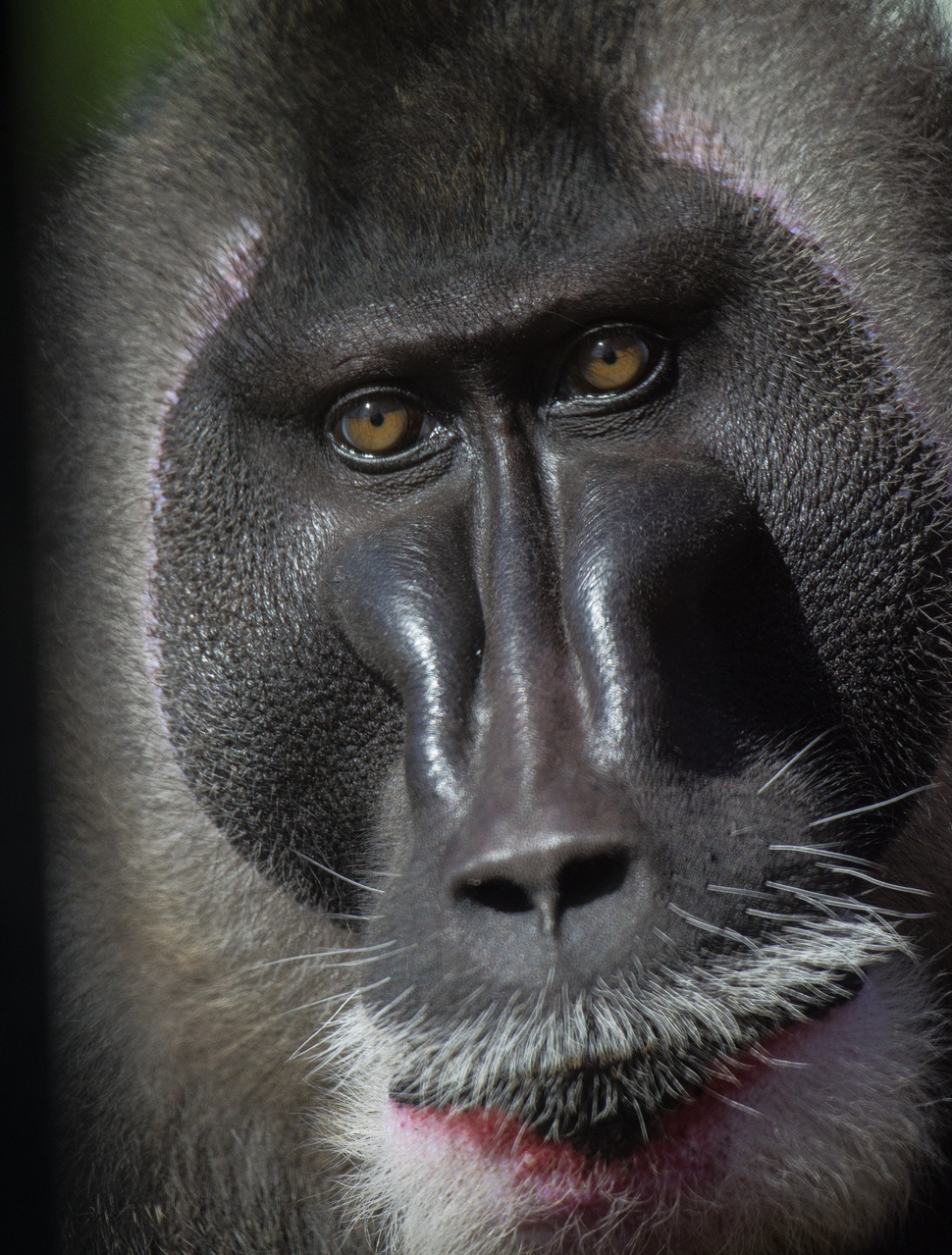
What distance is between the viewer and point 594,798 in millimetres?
1979

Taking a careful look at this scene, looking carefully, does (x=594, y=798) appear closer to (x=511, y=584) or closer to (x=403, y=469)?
(x=511, y=584)

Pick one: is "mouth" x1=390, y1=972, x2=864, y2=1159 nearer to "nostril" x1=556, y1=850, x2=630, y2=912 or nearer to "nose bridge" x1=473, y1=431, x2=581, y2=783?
"nostril" x1=556, y1=850, x2=630, y2=912

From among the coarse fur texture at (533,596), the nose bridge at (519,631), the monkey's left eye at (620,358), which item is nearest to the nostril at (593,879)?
the coarse fur texture at (533,596)

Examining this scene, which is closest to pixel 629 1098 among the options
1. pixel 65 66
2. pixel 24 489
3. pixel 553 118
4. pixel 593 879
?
pixel 593 879

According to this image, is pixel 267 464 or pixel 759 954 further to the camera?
pixel 267 464

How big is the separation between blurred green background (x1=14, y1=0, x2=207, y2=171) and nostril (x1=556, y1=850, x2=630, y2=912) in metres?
1.79

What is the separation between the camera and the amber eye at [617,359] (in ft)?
7.55

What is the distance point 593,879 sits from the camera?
197 centimetres

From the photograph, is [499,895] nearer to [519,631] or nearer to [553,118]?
[519,631]

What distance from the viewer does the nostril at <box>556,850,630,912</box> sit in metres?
1.94

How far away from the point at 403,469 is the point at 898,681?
89 centimetres

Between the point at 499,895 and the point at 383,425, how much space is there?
2.76 ft

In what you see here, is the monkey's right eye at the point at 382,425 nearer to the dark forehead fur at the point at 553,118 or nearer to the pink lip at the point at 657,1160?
the dark forehead fur at the point at 553,118

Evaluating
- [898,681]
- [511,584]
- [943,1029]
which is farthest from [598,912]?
[943,1029]
